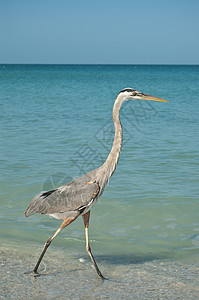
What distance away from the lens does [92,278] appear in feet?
14.6

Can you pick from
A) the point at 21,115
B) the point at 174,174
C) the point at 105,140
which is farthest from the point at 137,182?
the point at 21,115

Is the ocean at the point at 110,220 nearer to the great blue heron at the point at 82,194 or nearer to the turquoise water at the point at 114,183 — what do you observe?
the turquoise water at the point at 114,183

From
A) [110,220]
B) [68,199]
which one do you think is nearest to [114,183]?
[110,220]

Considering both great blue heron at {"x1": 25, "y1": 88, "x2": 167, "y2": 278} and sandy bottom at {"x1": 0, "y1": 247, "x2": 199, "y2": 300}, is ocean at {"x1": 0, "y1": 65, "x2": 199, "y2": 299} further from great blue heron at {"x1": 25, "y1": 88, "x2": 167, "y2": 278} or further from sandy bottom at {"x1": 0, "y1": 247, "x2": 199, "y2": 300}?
great blue heron at {"x1": 25, "y1": 88, "x2": 167, "y2": 278}

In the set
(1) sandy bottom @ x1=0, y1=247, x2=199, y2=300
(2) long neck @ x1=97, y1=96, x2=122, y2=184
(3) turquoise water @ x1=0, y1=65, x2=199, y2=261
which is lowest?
(3) turquoise water @ x1=0, y1=65, x2=199, y2=261

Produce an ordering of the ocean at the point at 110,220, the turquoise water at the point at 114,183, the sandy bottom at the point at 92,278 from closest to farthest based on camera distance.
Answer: the sandy bottom at the point at 92,278, the ocean at the point at 110,220, the turquoise water at the point at 114,183

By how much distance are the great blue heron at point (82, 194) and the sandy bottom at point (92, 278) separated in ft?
0.62

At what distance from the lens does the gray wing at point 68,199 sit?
4375mm

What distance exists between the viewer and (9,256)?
16.1 ft

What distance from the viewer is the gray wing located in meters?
4.38

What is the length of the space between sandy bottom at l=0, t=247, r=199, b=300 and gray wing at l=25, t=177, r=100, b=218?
0.66 meters

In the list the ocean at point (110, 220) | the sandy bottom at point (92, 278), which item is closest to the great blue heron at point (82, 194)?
the sandy bottom at point (92, 278)

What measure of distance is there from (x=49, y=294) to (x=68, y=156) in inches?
256

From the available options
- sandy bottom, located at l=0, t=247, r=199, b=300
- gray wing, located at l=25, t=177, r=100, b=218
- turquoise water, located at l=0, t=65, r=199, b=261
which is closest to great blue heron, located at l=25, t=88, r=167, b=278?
gray wing, located at l=25, t=177, r=100, b=218
